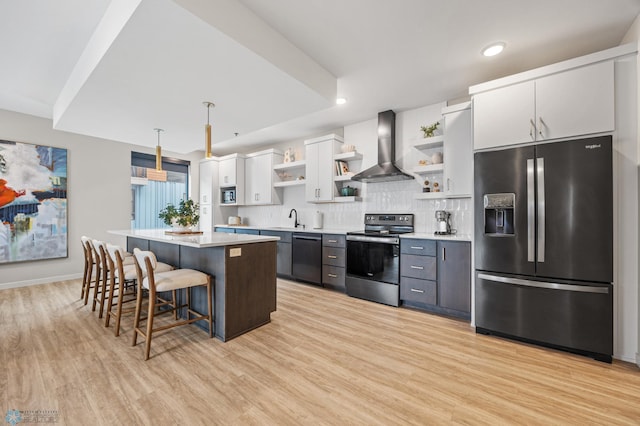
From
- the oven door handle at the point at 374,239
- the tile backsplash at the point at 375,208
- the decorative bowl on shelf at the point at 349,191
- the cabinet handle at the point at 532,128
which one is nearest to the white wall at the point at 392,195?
the tile backsplash at the point at 375,208

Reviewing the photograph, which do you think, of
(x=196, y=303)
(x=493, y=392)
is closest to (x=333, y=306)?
(x=196, y=303)

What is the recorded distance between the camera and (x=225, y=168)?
594 centimetres

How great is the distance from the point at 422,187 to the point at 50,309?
192 inches

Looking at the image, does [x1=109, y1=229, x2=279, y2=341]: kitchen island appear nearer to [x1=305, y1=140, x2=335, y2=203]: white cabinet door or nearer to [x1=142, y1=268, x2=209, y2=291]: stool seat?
[x1=142, y1=268, x2=209, y2=291]: stool seat

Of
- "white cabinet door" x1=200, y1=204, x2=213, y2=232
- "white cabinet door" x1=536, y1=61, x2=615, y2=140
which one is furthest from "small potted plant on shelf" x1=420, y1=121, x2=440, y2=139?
"white cabinet door" x1=200, y1=204, x2=213, y2=232

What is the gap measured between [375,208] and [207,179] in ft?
12.8

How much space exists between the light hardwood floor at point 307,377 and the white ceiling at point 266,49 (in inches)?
94.0

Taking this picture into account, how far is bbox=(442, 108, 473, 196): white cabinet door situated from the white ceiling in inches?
16.4

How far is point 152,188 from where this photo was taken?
5820 mm

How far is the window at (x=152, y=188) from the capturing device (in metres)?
5.53

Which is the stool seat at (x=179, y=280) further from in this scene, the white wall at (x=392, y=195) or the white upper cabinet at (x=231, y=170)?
the white upper cabinet at (x=231, y=170)

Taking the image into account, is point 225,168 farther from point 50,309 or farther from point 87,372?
point 87,372

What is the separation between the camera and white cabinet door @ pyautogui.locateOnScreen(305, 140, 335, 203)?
175 inches

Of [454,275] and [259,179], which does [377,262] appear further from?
[259,179]
